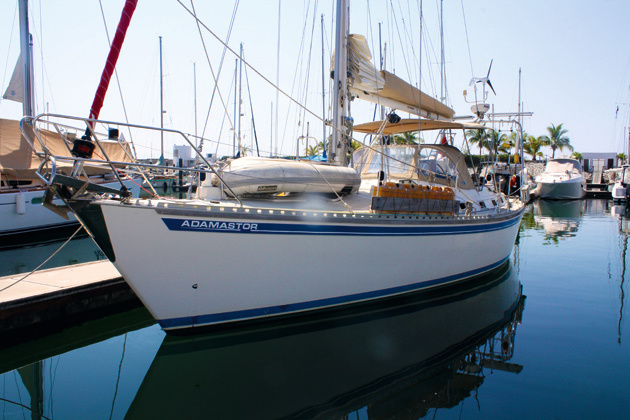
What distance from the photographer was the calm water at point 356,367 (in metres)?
4.63

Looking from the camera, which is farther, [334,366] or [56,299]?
Answer: [56,299]

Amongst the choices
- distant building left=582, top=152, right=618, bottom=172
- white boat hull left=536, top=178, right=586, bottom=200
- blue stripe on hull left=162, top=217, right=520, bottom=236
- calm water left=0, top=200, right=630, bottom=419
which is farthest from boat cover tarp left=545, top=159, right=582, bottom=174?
blue stripe on hull left=162, top=217, right=520, bottom=236

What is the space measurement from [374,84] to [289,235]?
470 cm

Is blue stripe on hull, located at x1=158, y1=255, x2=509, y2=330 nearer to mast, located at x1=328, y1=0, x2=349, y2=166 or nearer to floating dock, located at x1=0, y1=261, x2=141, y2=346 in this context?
floating dock, located at x1=0, y1=261, x2=141, y2=346

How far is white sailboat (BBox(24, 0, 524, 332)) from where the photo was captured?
532cm

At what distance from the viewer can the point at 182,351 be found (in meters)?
5.80

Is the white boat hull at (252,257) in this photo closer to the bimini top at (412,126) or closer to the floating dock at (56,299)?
the floating dock at (56,299)

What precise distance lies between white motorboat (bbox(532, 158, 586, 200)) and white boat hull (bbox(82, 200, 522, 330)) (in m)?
32.8

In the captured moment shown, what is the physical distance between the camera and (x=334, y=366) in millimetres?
5492

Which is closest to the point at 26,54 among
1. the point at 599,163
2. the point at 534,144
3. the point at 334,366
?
the point at 334,366

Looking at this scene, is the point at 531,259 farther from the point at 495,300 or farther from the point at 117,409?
the point at 117,409

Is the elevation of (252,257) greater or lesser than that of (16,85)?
lesser

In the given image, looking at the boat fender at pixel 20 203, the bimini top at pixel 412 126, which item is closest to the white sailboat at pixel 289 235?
the bimini top at pixel 412 126

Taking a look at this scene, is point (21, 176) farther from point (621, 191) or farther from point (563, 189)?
point (563, 189)
